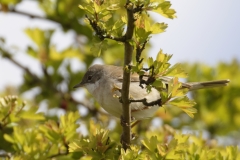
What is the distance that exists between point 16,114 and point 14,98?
6.3 inches

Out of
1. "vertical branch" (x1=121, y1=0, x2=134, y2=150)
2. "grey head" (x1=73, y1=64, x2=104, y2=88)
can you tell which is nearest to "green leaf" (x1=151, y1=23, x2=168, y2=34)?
"vertical branch" (x1=121, y1=0, x2=134, y2=150)

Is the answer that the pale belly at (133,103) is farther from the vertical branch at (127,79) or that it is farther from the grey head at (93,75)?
the vertical branch at (127,79)

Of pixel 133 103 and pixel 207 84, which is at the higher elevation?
pixel 207 84

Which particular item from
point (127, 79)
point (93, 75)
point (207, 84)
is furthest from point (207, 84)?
point (127, 79)

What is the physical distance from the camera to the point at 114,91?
3617mm

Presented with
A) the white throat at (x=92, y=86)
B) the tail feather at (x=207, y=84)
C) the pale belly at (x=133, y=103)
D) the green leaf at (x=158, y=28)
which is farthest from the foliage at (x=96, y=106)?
the tail feather at (x=207, y=84)

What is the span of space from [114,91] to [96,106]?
142 centimetres

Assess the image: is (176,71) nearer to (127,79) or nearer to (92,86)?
(127,79)

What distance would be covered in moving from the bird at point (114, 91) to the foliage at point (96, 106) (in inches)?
7.8

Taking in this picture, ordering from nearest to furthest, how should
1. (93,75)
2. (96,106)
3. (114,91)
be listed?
(114,91) < (93,75) < (96,106)

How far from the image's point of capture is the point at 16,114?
11.2 feet

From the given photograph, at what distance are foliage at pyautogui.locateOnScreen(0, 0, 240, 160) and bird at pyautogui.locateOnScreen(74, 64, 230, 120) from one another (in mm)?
198

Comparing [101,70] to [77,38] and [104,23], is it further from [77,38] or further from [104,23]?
[104,23]

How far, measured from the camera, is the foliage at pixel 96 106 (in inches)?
92.2
